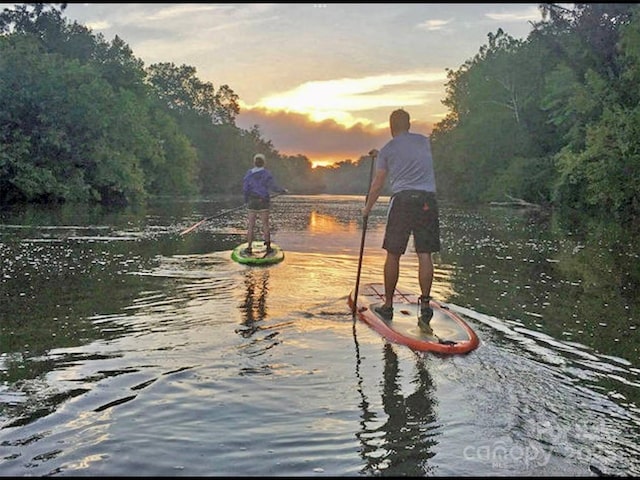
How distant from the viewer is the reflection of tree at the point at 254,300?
23.9ft

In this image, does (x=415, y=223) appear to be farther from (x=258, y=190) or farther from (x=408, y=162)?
(x=258, y=190)

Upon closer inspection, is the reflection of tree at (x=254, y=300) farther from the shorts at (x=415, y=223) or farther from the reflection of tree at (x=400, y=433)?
the reflection of tree at (x=400, y=433)

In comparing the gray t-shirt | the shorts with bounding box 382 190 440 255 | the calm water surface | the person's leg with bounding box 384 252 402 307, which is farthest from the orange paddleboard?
the gray t-shirt

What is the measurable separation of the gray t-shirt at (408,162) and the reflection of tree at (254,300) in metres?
2.28

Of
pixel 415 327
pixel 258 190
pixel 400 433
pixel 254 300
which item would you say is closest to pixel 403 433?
pixel 400 433

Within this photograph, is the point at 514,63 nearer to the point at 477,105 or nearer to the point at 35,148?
the point at 477,105

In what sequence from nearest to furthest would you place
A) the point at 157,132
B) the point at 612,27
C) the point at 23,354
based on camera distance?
the point at 23,354 < the point at 612,27 < the point at 157,132

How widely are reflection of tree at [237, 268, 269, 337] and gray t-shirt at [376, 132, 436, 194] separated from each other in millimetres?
2282

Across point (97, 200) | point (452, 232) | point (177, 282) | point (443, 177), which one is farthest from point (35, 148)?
point (443, 177)

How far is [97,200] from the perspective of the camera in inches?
1906

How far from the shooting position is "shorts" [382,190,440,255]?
7.16 metres

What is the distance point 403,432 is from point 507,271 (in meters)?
9.24

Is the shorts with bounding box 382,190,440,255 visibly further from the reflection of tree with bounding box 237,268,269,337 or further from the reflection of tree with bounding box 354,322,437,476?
the reflection of tree with bounding box 354,322,437,476

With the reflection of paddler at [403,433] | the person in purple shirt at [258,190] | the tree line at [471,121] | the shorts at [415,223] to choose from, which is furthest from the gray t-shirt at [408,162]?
the tree line at [471,121]
